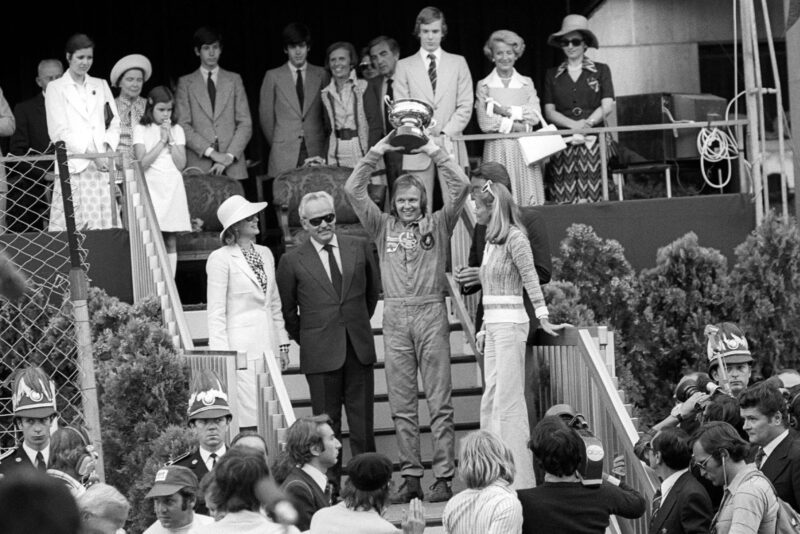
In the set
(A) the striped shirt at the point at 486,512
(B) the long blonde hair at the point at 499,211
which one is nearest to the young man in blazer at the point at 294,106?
(B) the long blonde hair at the point at 499,211

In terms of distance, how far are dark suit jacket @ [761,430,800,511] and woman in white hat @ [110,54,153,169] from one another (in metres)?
6.23

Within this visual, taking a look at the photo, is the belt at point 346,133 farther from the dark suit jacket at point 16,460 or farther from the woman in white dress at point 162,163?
the dark suit jacket at point 16,460

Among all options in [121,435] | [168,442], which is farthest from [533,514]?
[121,435]

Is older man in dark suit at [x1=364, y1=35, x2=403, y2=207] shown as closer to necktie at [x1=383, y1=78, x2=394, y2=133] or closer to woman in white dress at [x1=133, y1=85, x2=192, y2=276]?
→ necktie at [x1=383, y1=78, x2=394, y2=133]

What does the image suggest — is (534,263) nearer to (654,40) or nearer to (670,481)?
(670,481)

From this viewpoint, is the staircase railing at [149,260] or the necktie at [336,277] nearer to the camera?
the necktie at [336,277]

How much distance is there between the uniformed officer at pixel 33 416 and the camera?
6992mm

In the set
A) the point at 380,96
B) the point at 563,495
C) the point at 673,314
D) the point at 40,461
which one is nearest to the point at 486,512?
the point at 563,495

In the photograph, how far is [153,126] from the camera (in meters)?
10.5

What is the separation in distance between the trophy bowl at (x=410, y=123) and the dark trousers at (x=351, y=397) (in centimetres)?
119

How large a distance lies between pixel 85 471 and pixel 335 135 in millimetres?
5970

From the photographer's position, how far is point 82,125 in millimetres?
10594

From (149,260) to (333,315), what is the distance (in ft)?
6.31

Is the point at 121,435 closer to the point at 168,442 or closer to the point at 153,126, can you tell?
the point at 168,442
